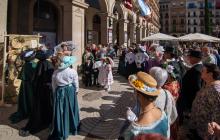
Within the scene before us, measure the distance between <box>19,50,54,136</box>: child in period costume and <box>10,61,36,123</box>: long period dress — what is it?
0.36m

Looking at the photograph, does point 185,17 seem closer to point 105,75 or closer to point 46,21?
point 46,21

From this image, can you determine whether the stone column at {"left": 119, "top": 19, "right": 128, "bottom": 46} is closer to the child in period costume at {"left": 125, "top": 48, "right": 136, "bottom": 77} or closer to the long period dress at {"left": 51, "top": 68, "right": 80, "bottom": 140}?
the child in period costume at {"left": 125, "top": 48, "right": 136, "bottom": 77}

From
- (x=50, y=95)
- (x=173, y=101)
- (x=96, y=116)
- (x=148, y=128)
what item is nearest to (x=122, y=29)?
(x=96, y=116)

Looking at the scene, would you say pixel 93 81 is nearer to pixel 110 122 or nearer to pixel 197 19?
pixel 110 122

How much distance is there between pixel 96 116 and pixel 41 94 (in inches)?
71.9

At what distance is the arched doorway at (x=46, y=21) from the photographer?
18.9 meters

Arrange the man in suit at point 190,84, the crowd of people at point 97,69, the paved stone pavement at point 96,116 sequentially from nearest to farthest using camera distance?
1. the man in suit at point 190,84
2. the paved stone pavement at point 96,116
3. the crowd of people at point 97,69

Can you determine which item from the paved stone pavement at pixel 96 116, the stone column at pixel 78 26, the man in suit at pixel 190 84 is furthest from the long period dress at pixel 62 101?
the stone column at pixel 78 26

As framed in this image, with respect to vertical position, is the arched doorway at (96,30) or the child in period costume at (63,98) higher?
the arched doorway at (96,30)

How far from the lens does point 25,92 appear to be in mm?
7750

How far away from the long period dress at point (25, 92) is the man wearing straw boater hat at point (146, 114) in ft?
15.9

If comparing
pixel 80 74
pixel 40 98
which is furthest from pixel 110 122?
pixel 80 74

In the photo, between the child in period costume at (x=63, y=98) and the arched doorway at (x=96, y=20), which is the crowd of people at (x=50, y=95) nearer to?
the child in period costume at (x=63, y=98)

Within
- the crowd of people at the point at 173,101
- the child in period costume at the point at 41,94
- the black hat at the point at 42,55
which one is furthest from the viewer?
the black hat at the point at 42,55
